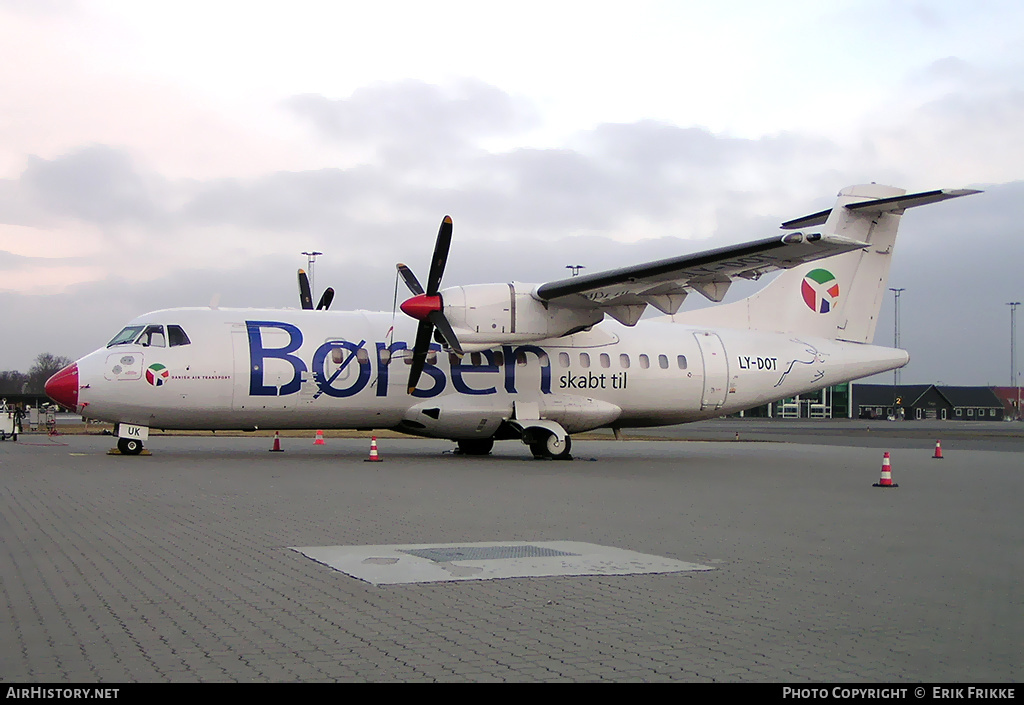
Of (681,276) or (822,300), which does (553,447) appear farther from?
(822,300)

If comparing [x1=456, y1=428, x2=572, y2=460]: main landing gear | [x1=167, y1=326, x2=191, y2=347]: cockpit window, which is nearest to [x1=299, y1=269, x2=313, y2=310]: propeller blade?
[x1=167, y1=326, x2=191, y2=347]: cockpit window

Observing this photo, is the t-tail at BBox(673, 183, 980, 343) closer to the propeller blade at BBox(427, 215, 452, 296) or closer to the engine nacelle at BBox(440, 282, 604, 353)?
the engine nacelle at BBox(440, 282, 604, 353)

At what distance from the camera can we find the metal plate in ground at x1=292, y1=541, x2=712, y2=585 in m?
7.38

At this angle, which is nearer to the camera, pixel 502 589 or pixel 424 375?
pixel 502 589

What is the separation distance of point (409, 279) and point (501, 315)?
2.87 meters

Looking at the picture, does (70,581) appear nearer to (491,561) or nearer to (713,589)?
(491,561)

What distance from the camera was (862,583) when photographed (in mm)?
7391

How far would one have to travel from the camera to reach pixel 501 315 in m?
20.4

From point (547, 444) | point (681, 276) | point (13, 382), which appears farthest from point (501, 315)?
point (13, 382)

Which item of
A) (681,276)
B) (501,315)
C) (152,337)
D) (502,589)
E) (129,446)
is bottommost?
(502,589)

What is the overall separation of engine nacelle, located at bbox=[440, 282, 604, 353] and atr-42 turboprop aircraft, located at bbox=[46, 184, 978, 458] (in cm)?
4

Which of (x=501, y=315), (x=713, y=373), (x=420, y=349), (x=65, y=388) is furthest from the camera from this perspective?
(x=713, y=373)

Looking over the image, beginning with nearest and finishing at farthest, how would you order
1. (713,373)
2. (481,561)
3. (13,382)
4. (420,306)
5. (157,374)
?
(481,561) → (157,374) → (420,306) → (713,373) → (13,382)

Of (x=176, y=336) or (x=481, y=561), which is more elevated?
(x=176, y=336)
